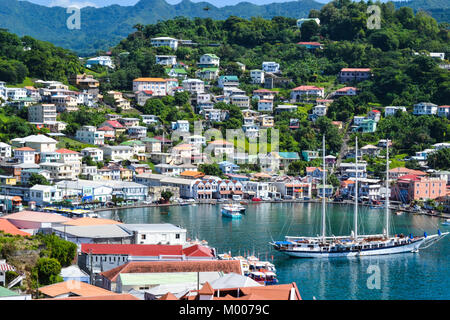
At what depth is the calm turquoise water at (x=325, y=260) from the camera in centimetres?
1088

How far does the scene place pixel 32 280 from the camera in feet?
28.8

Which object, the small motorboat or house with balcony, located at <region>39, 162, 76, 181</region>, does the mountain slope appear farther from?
the small motorboat

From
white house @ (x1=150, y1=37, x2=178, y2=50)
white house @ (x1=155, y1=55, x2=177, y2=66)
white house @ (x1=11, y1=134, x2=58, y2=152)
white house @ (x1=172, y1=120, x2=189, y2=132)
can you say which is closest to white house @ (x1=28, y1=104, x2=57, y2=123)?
white house @ (x1=11, y1=134, x2=58, y2=152)

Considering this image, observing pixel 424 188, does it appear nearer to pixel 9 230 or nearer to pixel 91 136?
pixel 91 136

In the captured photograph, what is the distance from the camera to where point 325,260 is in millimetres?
14016

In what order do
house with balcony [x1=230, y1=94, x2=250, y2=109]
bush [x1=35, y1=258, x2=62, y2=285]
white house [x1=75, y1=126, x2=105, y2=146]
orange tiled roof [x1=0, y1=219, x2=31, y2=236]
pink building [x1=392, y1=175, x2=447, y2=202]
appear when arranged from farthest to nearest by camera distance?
house with balcony [x1=230, y1=94, x2=250, y2=109] → white house [x1=75, y1=126, x2=105, y2=146] → pink building [x1=392, y1=175, x2=447, y2=202] → orange tiled roof [x1=0, y1=219, x2=31, y2=236] → bush [x1=35, y1=258, x2=62, y2=285]

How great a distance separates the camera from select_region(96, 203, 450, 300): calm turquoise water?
10.9 meters

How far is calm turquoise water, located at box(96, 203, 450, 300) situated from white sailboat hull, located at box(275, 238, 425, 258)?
182 mm

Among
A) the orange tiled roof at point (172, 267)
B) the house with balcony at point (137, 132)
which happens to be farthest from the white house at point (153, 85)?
the orange tiled roof at point (172, 267)

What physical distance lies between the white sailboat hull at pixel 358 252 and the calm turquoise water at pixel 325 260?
182 mm

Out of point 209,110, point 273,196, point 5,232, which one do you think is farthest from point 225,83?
point 5,232

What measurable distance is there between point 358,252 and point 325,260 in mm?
888
